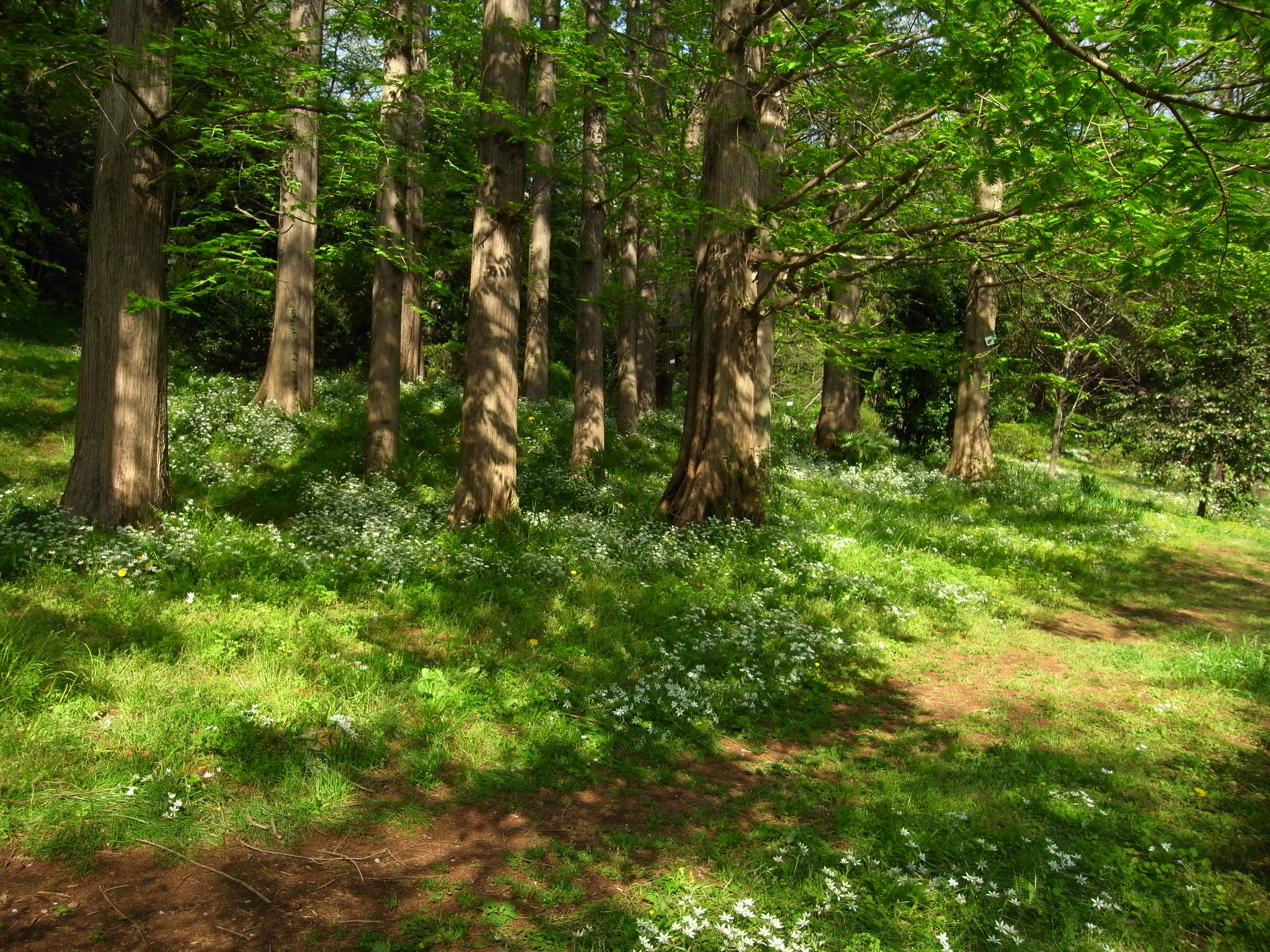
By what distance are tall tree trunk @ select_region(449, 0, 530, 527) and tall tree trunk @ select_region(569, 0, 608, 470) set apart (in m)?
4.06

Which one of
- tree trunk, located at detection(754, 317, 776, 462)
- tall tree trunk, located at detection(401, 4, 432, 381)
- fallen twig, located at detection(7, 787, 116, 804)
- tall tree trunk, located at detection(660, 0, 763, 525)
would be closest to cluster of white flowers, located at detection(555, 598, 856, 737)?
tall tree trunk, located at detection(660, 0, 763, 525)

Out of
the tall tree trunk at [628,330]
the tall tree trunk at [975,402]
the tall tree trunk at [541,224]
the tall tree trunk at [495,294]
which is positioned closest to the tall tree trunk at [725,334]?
the tall tree trunk at [541,224]

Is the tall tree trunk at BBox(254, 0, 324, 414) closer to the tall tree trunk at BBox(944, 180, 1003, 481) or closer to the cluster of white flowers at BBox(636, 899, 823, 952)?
the cluster of white flowers at BBox(636, 899, 823, 952)

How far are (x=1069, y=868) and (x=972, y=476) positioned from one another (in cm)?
1400

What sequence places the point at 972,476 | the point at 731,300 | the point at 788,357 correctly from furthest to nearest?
1. the point at 788,357
2. the point at 972,476
3. the point at 731,300

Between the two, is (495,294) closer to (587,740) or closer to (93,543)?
(93,543)

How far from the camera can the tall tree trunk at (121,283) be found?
24.3 ft

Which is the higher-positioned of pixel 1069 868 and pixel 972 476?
pixel 972 476

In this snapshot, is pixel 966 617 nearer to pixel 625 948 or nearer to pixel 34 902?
pixel 625 948

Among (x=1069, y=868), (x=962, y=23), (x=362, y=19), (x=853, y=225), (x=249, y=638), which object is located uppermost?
(x=362, y=19)

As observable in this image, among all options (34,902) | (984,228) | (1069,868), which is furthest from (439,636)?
(984,228)

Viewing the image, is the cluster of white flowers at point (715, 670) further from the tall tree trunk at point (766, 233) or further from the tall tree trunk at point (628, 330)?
the tall tree trunk at point (628, 330)

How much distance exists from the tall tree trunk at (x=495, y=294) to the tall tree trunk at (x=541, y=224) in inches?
16.8

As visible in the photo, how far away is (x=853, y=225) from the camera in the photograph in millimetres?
9023
